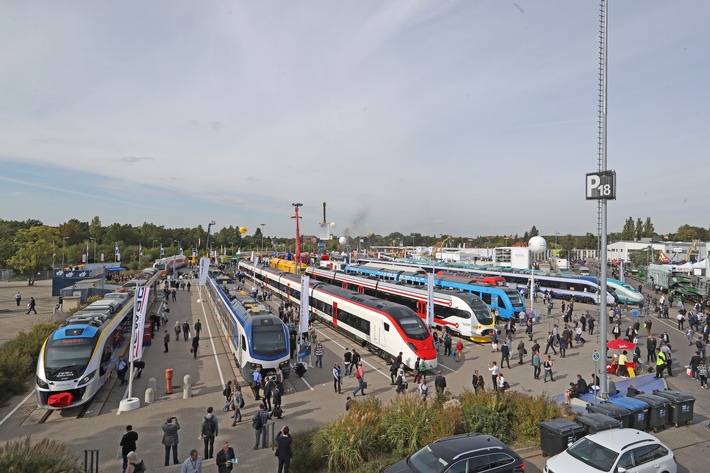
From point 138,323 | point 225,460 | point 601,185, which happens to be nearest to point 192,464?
point 225,460

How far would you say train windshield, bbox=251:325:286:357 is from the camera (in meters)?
16.1

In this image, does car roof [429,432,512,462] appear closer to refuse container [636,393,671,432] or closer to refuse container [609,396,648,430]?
refuse container [609,396,648,430]

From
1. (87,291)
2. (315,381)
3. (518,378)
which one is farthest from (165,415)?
(87,291)

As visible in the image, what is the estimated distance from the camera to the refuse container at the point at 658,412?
11.4 meters

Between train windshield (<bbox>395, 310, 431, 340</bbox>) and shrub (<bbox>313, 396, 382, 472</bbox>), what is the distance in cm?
787

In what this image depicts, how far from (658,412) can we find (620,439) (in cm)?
420

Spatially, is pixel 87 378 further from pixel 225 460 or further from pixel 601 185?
pixel 601 185

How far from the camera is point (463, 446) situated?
26.6 feet

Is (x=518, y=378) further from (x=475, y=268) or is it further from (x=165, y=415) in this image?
(x=475, y=268)

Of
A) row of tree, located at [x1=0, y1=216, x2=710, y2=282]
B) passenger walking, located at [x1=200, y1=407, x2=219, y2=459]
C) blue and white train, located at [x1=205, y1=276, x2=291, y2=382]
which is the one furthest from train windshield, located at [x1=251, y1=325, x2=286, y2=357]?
row of tree, located at [x1=0, y1=216, x2=710, y2=282]

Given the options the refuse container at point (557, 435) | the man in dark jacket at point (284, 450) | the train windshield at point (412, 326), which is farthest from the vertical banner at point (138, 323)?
the refuse container at point (557, 435)

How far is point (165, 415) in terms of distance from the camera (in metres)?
13.8

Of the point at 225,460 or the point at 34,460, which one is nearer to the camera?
the point at 34,460

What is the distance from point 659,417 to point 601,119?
9304 millimetres
